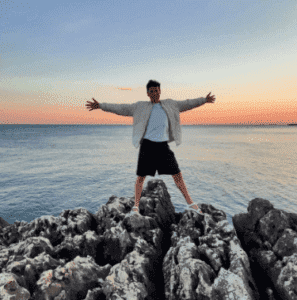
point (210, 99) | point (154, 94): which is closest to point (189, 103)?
point (210, 99)

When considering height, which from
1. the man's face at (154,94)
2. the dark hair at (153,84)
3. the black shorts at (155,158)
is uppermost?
the dark hair at (153,84)

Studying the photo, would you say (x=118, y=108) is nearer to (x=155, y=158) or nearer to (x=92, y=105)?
(x=92, y=105)

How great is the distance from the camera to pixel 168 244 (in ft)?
14.8

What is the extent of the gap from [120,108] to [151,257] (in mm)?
3021

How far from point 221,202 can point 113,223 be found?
8290 millimetres

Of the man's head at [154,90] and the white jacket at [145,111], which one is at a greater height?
the man's head at [154,90]

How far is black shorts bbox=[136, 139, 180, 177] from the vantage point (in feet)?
14.9

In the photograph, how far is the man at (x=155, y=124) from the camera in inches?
175

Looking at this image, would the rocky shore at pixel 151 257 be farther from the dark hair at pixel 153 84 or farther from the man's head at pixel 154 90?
the dark hair at pixel 153 84

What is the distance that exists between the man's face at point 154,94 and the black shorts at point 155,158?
0.90m

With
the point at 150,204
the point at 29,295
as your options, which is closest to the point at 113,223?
the point at 150,204

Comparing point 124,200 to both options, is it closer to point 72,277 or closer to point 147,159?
point 147,159

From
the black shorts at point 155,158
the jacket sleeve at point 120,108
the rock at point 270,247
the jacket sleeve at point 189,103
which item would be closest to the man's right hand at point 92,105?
the jacket sleeve at point 120,108

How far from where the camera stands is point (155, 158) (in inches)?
182
